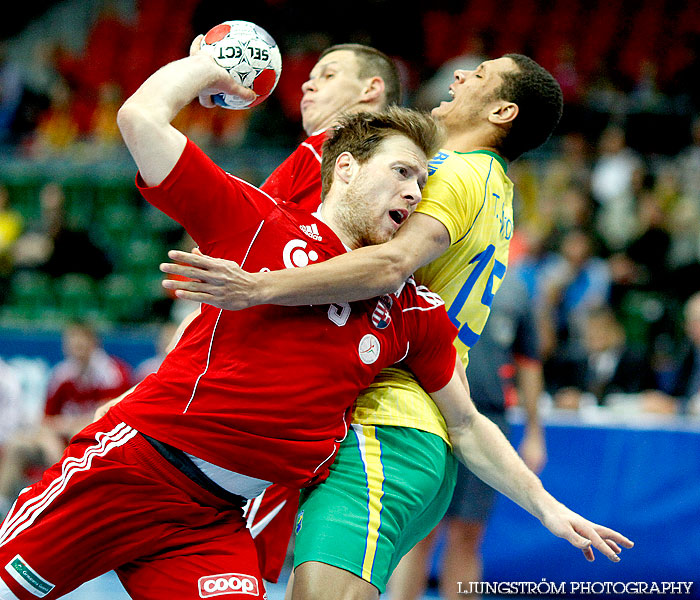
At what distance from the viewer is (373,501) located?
3.00 m

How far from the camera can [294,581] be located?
2.92 meters

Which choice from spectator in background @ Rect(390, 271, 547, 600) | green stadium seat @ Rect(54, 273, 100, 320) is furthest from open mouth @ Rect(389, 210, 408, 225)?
green stadium seat @ Rect(54, 273, 100, 320)

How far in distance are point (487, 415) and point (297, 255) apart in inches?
119

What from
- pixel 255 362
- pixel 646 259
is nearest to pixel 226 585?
pixel 255 362

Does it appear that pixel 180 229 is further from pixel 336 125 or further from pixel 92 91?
pixel 336 125

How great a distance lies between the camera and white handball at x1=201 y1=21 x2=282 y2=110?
2.95 metres

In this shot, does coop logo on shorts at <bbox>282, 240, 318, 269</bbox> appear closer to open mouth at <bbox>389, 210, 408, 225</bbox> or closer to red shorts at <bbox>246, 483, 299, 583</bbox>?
open mouth at <bbox>389, 210, 408, 225</bbox>

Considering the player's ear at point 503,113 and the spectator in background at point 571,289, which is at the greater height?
the player's ear at point 503,113

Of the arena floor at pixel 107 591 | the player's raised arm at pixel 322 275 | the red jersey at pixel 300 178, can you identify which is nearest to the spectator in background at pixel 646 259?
the arena floor at pixel 107 591

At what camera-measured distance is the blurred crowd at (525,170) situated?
898 cm

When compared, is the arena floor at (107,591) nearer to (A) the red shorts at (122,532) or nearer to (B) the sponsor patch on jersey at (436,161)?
(A) the red shorts at (122,532)

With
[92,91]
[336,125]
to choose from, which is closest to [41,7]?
[92,91]

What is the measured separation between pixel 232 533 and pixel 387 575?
1.64 ft

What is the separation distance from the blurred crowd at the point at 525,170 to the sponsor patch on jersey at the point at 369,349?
A: 13.1ft
